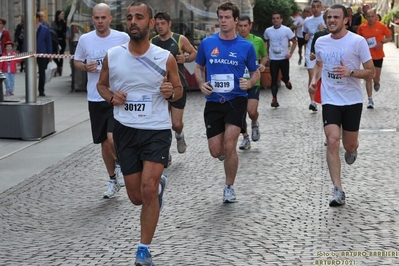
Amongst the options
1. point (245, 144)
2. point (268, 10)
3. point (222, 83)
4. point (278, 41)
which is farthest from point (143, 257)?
point (268, 10)

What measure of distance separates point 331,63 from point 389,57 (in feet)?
89.9

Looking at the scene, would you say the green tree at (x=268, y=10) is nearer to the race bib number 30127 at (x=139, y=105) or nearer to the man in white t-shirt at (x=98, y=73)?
the man in white t-shirt at (x=98, y=73)

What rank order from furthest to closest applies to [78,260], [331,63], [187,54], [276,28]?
[276,28] → [187,54] → [331,63] → [78,260]

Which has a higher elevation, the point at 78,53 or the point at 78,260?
the point at 78,53

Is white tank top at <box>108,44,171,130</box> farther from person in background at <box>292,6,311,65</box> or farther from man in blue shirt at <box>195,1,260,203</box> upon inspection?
person in background at <box>292,6,311,65</box>

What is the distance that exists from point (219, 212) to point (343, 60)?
179 centimetres

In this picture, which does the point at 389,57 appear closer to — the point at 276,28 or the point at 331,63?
the point at 276,28

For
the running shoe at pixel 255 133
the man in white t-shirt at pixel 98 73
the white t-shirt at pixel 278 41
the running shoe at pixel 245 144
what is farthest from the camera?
the white t-shirt at pixel 278 41

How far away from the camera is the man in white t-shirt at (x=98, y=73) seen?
9.00 meters

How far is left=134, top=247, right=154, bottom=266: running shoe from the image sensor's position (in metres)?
6.18

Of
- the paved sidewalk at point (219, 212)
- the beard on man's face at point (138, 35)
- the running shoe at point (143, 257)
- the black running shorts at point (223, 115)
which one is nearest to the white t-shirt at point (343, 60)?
the black running shorts at point (223, 115)

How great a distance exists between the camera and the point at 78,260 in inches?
257

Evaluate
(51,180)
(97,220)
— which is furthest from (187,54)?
(97,220)

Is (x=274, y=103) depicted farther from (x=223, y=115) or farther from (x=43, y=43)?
(x=223, y=115)
